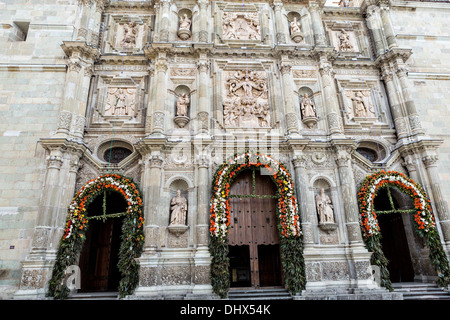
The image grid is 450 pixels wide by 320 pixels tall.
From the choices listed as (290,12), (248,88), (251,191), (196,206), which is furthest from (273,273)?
(290,12)

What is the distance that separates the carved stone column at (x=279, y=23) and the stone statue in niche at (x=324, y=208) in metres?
7.81

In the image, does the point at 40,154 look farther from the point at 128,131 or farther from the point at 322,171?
the point at 322,171

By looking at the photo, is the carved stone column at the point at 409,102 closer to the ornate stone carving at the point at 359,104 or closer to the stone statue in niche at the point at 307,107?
the ornate stone carving at the point at 359,104

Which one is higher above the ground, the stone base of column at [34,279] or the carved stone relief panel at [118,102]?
the carved stone relief panel at [118,102]

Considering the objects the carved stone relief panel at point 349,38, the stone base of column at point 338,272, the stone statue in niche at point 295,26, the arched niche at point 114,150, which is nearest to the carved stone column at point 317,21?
the stone statue in niche at point 295,26

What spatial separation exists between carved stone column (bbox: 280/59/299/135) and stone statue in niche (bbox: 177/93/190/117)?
4.53 m

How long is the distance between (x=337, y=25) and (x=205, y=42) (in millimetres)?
7916

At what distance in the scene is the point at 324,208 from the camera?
1188 centimetres

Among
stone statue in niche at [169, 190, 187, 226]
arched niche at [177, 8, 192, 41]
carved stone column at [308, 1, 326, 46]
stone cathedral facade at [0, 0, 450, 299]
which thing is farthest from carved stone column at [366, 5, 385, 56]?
stone statue in niche at [169, 190, 187, 226]

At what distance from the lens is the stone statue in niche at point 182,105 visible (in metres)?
13.2

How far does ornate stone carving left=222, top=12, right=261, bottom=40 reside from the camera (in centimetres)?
1511

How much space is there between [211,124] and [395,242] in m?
10.1

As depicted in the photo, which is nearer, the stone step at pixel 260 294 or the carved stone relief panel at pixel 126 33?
the stone step at pixel 260 294

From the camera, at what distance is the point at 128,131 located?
13.4 m
